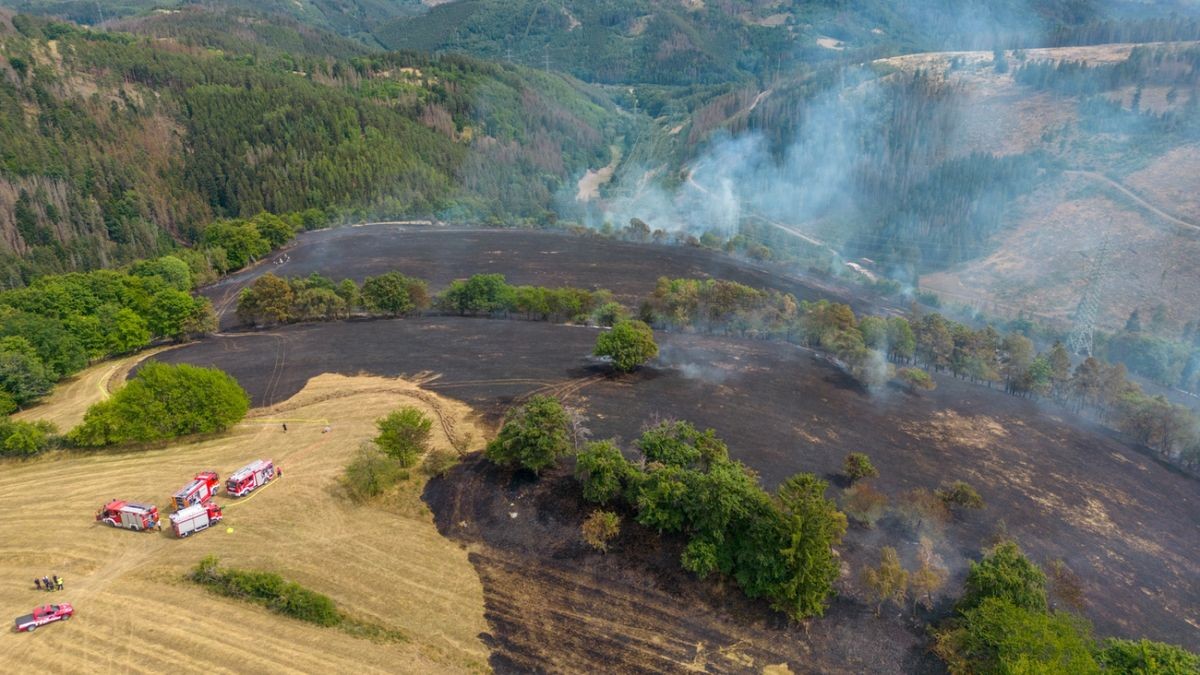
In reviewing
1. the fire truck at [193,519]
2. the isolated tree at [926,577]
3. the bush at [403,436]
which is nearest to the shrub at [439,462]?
the bush at [403,436]

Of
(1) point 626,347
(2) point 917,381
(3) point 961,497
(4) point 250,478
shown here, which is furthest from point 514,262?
(3) point 961,497

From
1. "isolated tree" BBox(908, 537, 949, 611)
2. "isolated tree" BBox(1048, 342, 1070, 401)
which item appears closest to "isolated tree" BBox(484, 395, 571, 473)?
"isolated tree" BBox(908, 537, 949, 611)

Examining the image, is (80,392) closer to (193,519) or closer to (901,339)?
(193,519)

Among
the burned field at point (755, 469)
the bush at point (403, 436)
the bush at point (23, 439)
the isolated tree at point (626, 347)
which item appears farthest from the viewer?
the isolated tree at point (626, 347)

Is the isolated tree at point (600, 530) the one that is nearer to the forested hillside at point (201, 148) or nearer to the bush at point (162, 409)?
the bush at point (162, 409)

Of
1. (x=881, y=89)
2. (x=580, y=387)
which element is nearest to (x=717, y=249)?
(x=580, y=387)

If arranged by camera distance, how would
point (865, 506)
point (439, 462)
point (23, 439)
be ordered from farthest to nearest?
point (23, 439) < point (439, 462) < point (865, 506)
